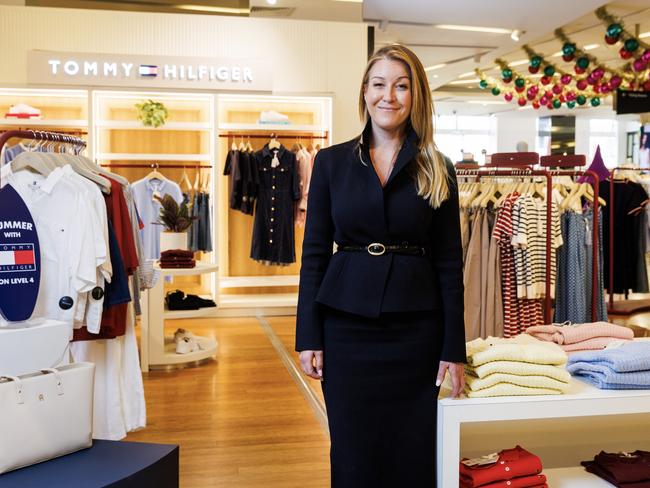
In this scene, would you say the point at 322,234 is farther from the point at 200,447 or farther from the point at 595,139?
the point at 595,139

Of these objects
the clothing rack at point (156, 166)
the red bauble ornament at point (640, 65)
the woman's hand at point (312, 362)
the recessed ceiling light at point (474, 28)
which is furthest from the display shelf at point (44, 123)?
the red bauble ornament at point (640, 65)

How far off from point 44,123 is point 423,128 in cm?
610

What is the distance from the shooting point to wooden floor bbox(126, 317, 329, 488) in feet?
10.9

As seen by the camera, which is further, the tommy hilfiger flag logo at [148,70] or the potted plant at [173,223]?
the tommy hilfiger flag logo at [148,70]

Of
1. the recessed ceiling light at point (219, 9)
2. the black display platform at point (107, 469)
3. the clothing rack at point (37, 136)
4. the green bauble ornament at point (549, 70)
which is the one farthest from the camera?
the green bauble ornament at point (549, 70)

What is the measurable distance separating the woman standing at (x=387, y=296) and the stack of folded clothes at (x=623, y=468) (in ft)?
2.17

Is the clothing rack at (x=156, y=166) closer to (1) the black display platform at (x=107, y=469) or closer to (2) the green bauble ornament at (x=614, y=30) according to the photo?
(2) the green bauble ornament at (x=614, y=30)

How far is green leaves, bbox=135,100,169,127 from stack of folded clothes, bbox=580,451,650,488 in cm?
585

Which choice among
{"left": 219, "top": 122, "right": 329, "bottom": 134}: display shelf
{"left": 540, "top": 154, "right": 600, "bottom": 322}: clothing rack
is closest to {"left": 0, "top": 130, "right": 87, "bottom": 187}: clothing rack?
{"left": 540, "top": 154, "right": 600, "bottom": 322}: clothing rack

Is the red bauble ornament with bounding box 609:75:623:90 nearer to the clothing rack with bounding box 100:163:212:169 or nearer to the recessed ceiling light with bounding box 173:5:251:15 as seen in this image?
the recessed ceiling light with bounding box 173:5:251:15

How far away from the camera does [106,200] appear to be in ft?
10.8

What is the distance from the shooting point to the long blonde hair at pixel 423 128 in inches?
77.0

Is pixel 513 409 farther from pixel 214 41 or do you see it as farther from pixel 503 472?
pixel 214 41

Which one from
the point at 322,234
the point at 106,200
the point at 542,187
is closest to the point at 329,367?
the point at 322,234
